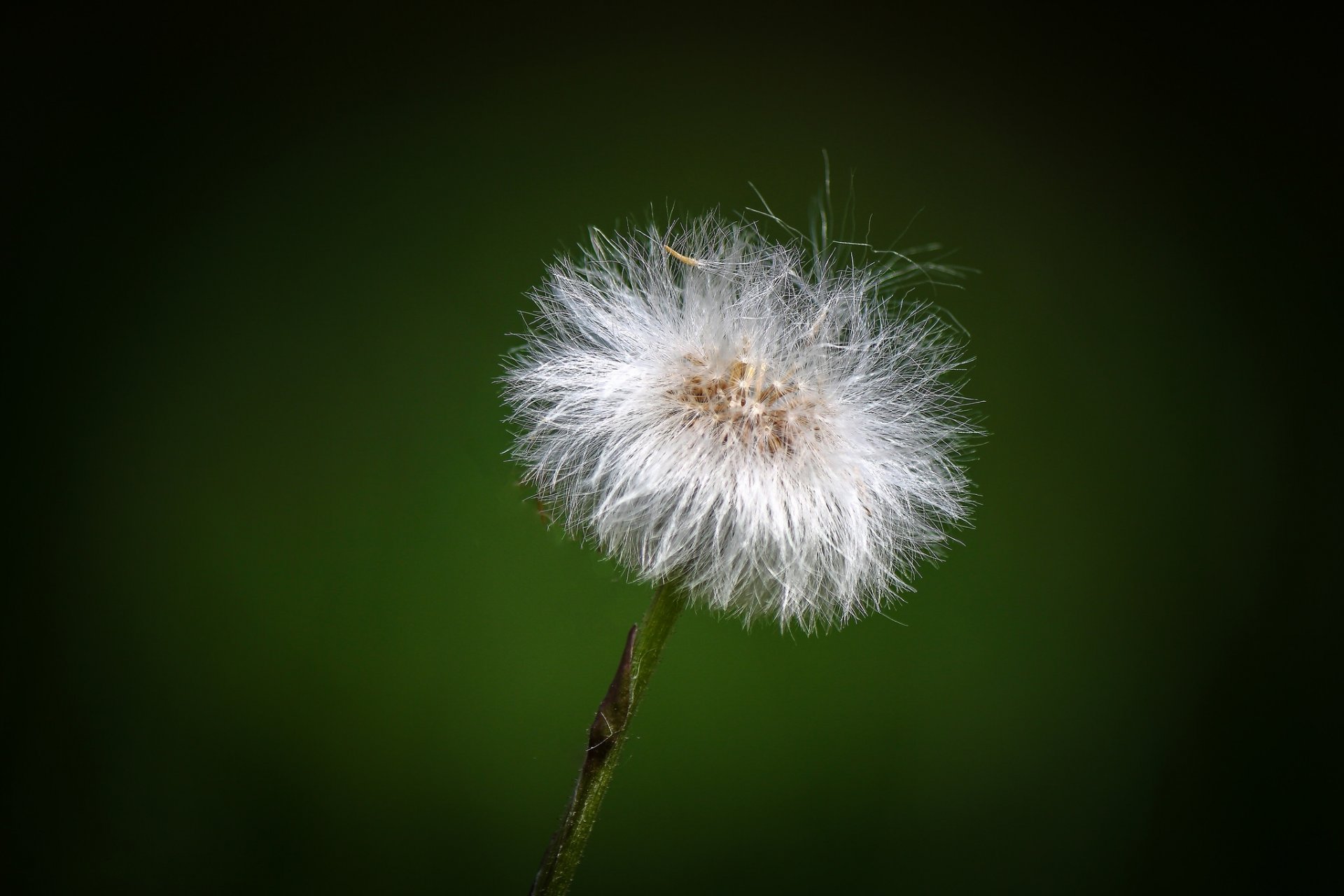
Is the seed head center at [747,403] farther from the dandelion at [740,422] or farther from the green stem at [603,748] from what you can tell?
the green stem at [603,748]

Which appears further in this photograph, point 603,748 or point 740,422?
point 740,422

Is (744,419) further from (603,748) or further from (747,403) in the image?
(603,748)

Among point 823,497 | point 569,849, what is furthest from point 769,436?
point 569,849

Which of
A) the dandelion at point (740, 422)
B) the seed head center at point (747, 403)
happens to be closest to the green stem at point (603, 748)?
the dandelion at point (740, 422)

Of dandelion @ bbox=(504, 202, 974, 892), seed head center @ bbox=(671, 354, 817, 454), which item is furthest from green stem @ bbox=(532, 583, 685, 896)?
seed head center @ bbox=(671, 354, 817, 454)

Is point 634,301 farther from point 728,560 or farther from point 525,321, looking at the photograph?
point 728,560

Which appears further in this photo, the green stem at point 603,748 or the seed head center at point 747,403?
the seed head center at point 747,403

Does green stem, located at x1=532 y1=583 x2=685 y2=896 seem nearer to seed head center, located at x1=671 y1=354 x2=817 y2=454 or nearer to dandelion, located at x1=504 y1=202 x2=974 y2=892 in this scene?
dandelion, located at x1=504 y1=202 x2=974 y2=892

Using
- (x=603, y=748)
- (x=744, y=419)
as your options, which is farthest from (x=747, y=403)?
(x=603, y=748)
